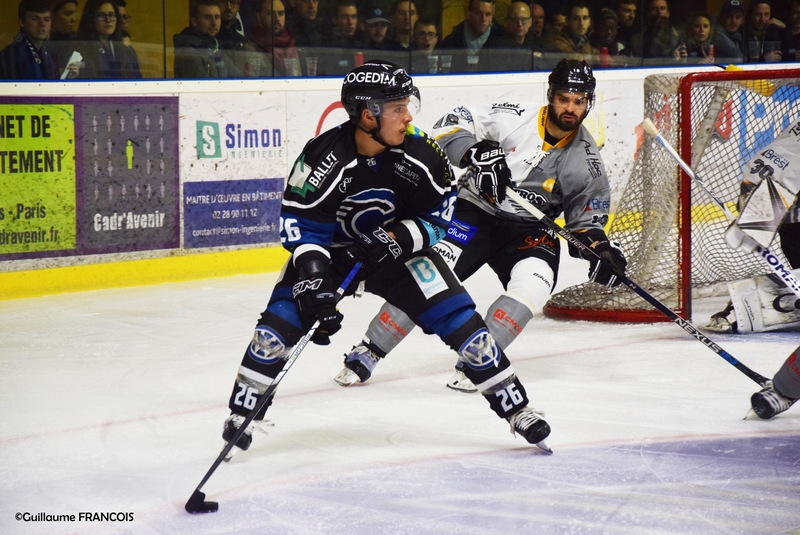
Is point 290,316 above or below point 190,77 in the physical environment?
below

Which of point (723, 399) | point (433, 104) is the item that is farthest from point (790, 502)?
point (433, 104)

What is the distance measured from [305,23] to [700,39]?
3.07m

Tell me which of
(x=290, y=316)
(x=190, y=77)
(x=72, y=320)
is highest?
(x=190, y=77)

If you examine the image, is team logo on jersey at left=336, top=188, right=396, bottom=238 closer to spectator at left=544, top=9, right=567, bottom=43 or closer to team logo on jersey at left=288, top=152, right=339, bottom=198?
team logo on jersey at left=288, top=152, right=339, bottom=198

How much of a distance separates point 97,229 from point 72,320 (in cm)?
66

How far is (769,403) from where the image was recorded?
342 centimetres

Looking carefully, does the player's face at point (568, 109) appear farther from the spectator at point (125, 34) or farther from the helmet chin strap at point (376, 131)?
the spectator at point (125, 34)

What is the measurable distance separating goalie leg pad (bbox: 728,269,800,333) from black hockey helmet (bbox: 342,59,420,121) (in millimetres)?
2151

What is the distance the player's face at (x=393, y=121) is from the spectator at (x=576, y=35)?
4421 millimetres

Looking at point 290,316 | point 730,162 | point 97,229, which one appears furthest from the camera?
point 730,162

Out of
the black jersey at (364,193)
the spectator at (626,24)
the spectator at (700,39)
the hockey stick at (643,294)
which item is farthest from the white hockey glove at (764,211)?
the spectator at (700,39)

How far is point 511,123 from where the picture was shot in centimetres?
414

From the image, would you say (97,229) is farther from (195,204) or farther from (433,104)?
(433,104)

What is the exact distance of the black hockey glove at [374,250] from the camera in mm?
2955
